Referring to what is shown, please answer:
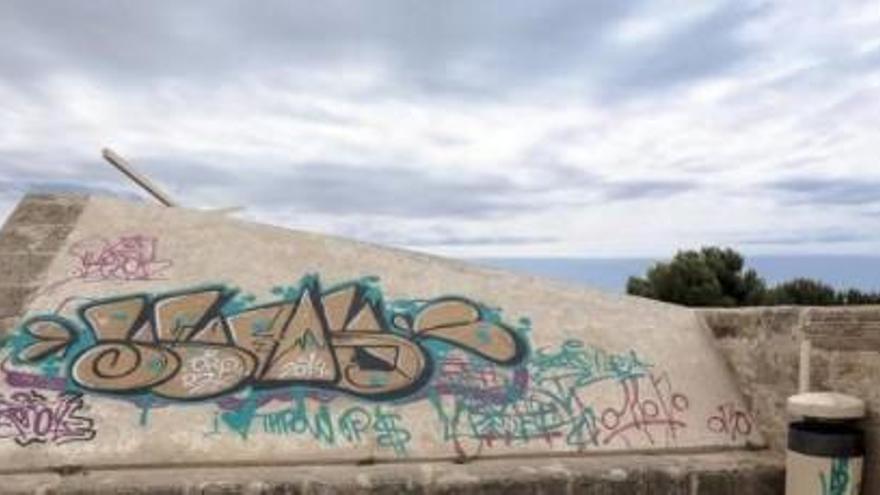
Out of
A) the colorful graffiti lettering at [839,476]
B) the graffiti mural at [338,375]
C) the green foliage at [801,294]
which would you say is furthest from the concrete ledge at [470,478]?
the green foliage at [801,294]

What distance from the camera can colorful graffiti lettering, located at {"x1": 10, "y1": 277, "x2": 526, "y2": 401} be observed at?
27.7 feet

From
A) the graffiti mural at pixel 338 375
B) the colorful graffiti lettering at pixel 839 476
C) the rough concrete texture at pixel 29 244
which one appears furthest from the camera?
the rough concrete texture at pixel 29 244

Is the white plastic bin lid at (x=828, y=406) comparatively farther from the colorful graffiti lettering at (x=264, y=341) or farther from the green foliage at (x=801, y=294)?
the green foliage at (x=801, y=294)

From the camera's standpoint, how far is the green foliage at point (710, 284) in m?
35.2

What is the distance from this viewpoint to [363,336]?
29.5ft

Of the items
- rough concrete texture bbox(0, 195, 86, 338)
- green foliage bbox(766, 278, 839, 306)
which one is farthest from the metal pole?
green foliage bbox(766, 278, 839, 306)

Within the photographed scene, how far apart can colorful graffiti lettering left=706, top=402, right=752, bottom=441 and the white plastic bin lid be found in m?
1.27

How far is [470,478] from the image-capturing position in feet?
24.6

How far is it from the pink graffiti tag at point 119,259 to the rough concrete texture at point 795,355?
5.23 meters

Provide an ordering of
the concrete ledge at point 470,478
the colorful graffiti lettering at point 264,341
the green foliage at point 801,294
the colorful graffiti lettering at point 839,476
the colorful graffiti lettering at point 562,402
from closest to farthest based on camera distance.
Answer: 1. the colorful graffiti lettering at point 839,476
2. the concrete ledge at point 470,478
3. the colorful graffiti lettering at point 562,402
4. the colorful graffiti lettering at point 264,341
5. the green foliage at point 801,294

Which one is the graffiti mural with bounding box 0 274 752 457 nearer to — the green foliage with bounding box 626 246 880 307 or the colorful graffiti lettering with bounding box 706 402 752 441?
the colorful graffiti lettering with bounding box 706 402 752 441

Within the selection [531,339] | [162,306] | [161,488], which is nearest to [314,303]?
[162,306]

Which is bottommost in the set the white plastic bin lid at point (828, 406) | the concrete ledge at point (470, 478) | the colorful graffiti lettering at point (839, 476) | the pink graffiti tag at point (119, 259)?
the concrete ledge at point (470, 478)

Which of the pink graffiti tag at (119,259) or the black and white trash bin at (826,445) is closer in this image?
the black and white trash bin at (826,445)
